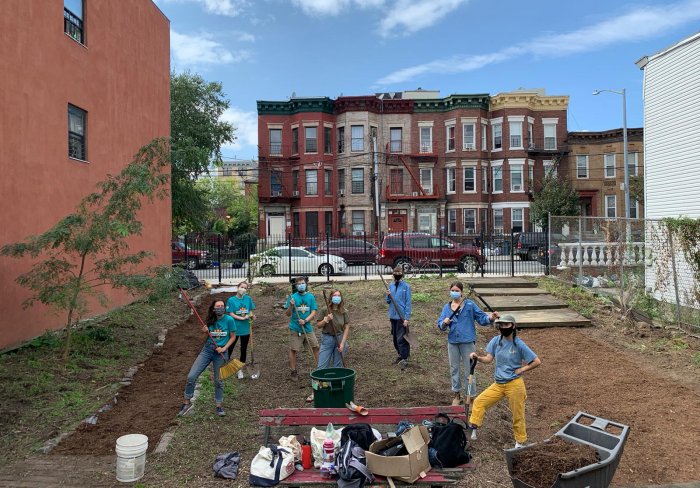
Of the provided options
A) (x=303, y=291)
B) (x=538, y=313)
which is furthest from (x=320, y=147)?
(x=303, y=291)

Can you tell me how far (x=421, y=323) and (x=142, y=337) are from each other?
6.66 m

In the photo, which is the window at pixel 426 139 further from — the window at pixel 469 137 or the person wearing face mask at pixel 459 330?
the person wearing face mask at pixel 459 330

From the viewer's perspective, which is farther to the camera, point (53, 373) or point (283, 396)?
point (53, 373)

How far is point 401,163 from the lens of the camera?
4025 cm

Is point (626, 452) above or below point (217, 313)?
below

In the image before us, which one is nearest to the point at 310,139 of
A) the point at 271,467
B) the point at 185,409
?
the point at 185,409

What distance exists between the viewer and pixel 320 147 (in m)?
40.0

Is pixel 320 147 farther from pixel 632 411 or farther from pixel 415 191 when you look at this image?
pixel 632 411

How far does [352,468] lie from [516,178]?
38.6 m

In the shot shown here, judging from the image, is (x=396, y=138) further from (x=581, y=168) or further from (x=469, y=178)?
(x=581, y=168)

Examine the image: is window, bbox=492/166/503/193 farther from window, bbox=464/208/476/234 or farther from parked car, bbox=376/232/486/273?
parked car, bbox=376/232/486/273

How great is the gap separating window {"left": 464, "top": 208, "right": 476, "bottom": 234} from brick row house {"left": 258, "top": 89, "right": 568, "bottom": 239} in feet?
0.25

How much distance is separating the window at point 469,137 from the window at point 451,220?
16.2ft

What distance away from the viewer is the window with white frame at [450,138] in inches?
1601
